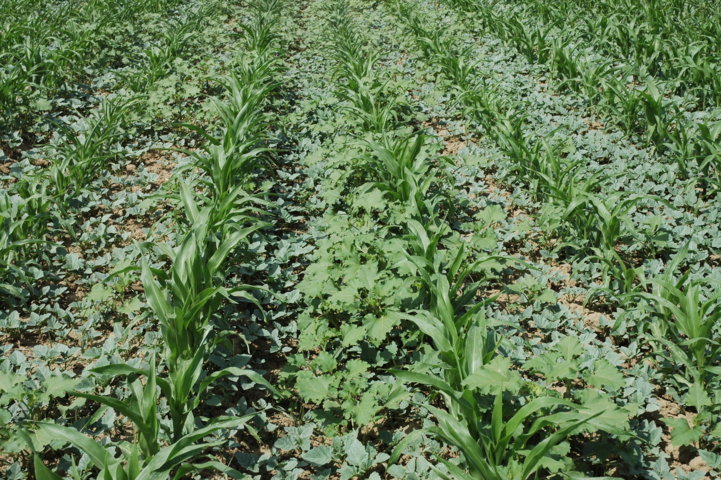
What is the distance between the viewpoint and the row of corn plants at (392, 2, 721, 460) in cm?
247

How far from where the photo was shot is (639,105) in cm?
478

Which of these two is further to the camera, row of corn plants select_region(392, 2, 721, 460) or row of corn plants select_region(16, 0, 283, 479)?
row of corn plants select_region(392, 2, 721, 460)

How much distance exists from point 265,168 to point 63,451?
8.63 ft

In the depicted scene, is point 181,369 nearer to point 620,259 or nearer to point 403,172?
point 403,172

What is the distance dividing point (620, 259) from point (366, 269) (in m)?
1.47

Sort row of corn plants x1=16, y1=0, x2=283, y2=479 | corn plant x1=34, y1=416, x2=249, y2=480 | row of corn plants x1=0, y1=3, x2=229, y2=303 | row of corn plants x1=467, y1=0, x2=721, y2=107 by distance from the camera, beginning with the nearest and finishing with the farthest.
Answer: corn plant x1=34, y1=416, x2=249, y2=480 → row of corn plants x1=16, y1=0, x2=283, y2=479 → row of corn plants x1=0, y1=3, x2=229, y2=303 → row of corn plants x1=467, y1=0, x2=721, y2=107

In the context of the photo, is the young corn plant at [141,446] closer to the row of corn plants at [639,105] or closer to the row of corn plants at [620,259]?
the row of corn plants at [620,259]

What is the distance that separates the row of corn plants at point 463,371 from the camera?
6.36 feet

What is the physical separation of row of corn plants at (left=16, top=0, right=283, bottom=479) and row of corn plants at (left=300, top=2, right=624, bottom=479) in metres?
0.79

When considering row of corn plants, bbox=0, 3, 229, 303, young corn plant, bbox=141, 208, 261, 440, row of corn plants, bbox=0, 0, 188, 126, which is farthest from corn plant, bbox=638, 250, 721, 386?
row of corn plants, bbox=0, 0, 188, 126

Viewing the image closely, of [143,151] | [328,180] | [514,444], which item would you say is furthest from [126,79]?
[514,444]

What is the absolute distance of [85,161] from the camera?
3.98m

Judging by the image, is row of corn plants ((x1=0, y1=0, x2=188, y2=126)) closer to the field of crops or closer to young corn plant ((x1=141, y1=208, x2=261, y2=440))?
the field of crops

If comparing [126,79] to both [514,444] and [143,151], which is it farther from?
[514,444]
